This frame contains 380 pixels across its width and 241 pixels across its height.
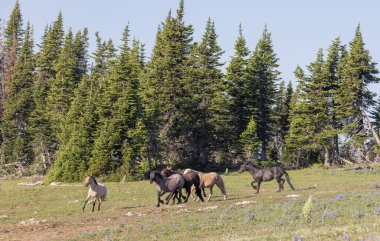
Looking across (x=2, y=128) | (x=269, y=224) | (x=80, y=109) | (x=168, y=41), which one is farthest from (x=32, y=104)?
(x=269, y=224)

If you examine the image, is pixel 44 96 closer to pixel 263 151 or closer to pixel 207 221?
pixel 263 151

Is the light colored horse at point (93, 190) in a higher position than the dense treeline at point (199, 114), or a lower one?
lower

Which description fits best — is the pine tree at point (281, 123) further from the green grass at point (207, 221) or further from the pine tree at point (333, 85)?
the green grass at point (207, 221)

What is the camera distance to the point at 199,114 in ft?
200

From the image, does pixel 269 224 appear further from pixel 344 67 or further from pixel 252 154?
pixel 344 67

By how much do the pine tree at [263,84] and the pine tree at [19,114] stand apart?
3258 centimetres

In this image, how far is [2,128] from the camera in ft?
228

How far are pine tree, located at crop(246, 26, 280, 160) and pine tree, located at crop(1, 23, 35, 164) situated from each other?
107ft

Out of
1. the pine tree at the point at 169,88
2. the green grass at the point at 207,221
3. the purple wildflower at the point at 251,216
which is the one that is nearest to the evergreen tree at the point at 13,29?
the pine tree at the point at 169,88

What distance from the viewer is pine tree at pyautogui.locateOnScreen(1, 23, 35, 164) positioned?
2675 inches

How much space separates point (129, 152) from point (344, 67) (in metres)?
29.7

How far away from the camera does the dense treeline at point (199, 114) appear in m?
53.6

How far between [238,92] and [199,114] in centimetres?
666

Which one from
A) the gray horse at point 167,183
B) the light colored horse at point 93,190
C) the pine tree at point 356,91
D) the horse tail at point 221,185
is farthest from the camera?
the pine tree at point 356,91
